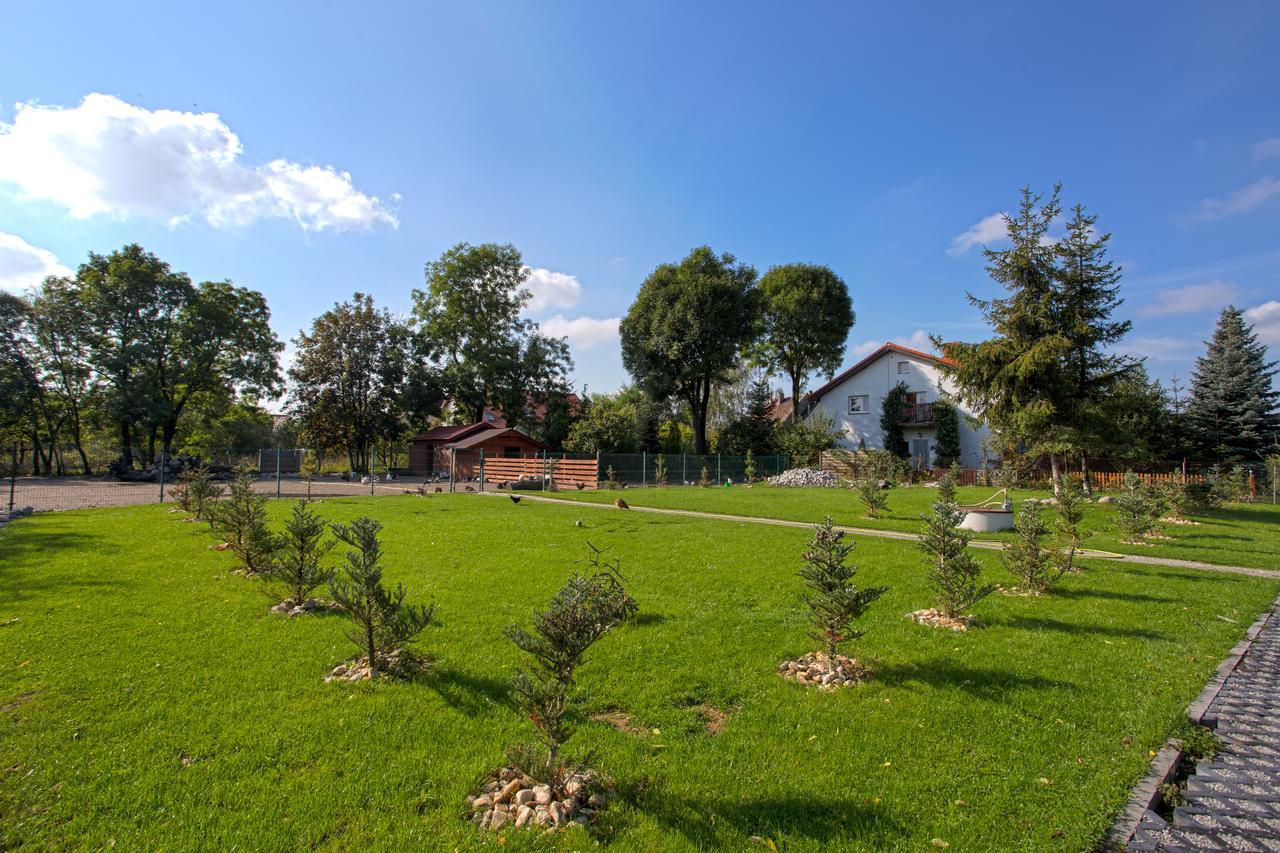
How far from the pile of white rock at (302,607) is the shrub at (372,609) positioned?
1899mm

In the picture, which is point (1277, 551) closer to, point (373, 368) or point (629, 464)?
point (629, 464)

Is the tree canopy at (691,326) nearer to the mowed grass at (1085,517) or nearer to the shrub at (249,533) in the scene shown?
the mowed grass at (1085,517)

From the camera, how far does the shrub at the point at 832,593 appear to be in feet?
15.2

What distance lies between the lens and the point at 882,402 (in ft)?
118

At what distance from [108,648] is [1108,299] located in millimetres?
25517

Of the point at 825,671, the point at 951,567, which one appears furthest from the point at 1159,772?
the point at 951,567

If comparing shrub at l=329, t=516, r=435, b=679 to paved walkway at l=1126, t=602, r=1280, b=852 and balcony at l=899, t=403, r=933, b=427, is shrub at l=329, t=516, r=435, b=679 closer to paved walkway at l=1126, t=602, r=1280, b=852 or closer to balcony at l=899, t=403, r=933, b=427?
paved walkway at l=1126, t=602, r=1280, b=852

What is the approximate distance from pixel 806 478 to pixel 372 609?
27.9 m

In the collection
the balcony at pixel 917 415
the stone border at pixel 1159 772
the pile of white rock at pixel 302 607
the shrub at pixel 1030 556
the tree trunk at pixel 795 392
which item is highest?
the tree trunk at pixel 795 392

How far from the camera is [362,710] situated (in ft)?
13.1

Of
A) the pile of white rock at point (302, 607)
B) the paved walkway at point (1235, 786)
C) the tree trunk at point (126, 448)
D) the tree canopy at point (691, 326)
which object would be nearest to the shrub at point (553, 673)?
the paved walkway at point (1235, 786)

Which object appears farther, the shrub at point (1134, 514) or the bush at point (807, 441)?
the bush at point (807, 441)

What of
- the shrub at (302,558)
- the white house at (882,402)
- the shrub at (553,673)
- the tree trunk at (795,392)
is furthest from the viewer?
the tree trunk at (795,392)

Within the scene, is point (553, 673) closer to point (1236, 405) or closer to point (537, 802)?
point (537, 802)
